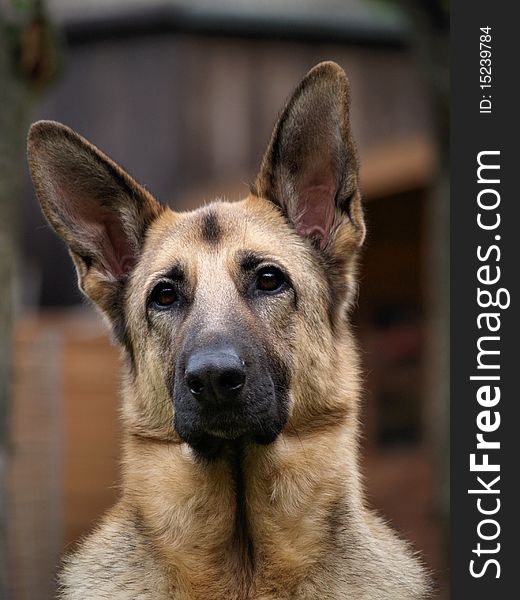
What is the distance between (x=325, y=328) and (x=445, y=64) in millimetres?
5438

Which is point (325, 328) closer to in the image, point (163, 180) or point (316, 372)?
point (316, 372)

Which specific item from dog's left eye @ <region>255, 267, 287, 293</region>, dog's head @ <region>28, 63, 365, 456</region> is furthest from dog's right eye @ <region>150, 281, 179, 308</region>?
dog's left eye @ <region>255, 267, 287, 293</region>

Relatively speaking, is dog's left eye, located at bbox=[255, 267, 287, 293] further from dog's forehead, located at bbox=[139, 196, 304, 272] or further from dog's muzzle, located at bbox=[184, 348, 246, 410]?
dog's muzzle, located at bbox=[184, 348, 246, 410]

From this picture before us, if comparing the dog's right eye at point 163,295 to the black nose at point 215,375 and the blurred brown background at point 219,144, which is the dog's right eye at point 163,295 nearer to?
the black nose at point 215,375

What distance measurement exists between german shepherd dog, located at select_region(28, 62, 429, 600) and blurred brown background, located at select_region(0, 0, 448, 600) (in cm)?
716

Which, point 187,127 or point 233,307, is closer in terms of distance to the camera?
point 233,307

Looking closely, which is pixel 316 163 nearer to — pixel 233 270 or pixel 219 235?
pixel 219 235

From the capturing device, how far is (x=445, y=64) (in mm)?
9945

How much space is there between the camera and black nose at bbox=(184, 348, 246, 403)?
14.3 feet

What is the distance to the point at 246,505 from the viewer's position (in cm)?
481

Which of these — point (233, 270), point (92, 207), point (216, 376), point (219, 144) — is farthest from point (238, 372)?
point (219, 144)

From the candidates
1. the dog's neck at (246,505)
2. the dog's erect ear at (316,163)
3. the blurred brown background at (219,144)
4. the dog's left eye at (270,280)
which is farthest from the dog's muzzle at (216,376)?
the blurred brown background at (219,144)

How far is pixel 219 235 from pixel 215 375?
2.94ft

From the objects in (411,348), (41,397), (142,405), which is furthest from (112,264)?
(411,348)
